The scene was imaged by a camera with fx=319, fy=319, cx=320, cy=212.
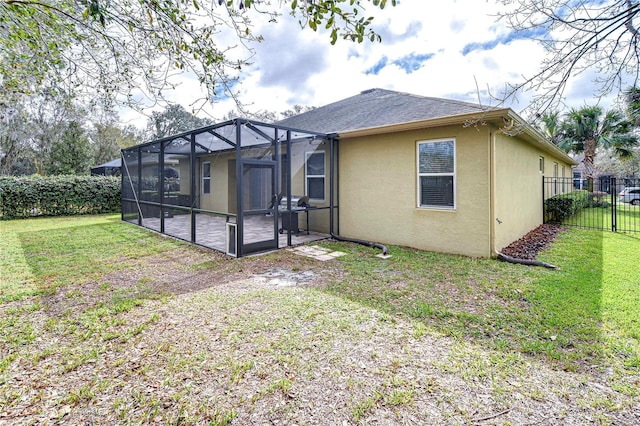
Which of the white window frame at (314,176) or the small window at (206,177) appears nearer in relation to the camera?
the white window frame at (314,176)

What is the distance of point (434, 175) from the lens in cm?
653

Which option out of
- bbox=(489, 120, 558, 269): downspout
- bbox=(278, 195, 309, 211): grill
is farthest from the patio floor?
bbox=(489, 120, 558, 269): downspout

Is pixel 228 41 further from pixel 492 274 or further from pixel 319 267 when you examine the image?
pixel 492 274

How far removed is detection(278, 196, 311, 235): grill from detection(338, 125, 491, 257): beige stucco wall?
37.4 inches

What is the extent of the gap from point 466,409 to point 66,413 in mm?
2610

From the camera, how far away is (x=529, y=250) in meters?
6.77

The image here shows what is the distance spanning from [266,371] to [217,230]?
23.1 ft

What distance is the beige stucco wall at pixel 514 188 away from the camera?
6434mm

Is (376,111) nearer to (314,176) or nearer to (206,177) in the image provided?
(314,176)

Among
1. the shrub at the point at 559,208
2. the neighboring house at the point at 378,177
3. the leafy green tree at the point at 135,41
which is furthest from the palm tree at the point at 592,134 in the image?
the leafy green tree at the point at 135,41

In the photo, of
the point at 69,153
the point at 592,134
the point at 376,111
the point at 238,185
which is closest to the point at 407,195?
the point at 376,111

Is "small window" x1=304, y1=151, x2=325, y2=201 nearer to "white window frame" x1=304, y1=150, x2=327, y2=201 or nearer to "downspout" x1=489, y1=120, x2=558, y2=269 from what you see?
"white window frame" x1=304, y1=150, x2=327, y2=201

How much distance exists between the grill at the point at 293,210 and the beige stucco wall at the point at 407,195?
3.11ft

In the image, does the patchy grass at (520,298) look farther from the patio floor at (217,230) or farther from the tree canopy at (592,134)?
the tree canopy at (592,134)
